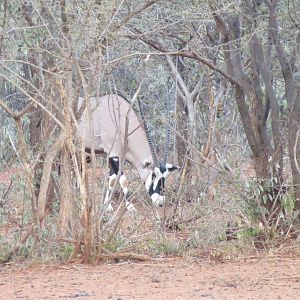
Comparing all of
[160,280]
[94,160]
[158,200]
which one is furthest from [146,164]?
[160,280]

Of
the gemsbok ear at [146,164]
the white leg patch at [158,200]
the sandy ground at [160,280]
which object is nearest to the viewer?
the sandy ground at [160,280]

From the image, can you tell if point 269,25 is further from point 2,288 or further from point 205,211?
point 2,288

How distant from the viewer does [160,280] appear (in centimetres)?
600

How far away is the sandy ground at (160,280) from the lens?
552 centimetres

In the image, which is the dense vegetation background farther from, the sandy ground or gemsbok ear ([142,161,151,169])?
gemsbok ear ([142,161,151,169])

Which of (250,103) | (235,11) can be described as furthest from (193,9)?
(250,103)

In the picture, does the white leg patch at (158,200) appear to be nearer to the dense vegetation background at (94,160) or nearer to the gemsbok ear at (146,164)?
the dense vegetation background at (94,160)

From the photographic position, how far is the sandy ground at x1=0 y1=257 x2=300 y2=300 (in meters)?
5.52

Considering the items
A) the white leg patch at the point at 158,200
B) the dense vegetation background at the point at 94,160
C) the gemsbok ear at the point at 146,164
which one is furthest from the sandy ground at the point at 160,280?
the gemsbok ear at the point at 146,164

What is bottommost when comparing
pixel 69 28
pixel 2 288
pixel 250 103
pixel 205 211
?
pixel 2 288

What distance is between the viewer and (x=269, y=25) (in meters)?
7.37

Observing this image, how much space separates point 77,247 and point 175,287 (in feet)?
3.85

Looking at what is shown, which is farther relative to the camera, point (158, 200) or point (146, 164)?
point (146, 164)

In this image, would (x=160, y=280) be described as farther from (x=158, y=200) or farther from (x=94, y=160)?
(x=158, y=200)
